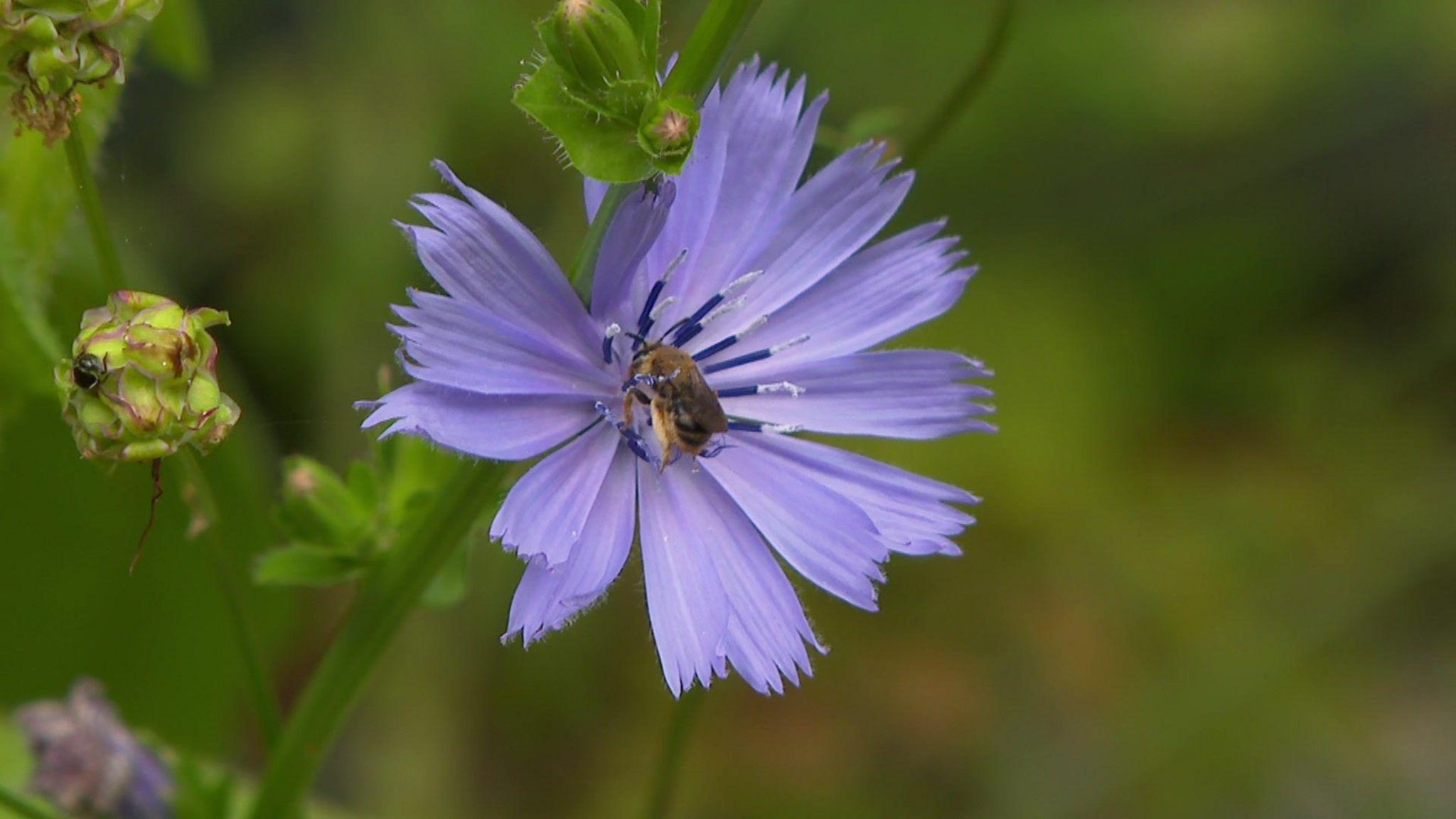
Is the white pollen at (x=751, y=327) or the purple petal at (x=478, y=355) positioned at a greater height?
the white pollen at (x=751, y=327)

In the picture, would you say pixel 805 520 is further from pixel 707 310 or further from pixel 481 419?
pixel 481 419

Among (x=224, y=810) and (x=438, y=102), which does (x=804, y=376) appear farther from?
(x=438, y=102)

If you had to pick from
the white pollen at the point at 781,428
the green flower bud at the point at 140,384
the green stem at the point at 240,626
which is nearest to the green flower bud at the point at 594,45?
the green flower bud at the point at 140,384

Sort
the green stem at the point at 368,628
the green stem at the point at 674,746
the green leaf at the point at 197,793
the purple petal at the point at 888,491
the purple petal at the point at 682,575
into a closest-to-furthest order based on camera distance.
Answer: the purple petal at the point at 682,575 → the green stem at the point at 368,628 → the purple petal at the point at 888,491 → the green leaf at the point at 197,793 → the green stem at the point at 674,746

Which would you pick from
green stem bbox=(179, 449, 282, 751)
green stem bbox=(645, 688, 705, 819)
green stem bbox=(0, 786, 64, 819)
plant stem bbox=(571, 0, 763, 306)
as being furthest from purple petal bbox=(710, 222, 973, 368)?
green stem bbox=(0, 786, 64, 819)

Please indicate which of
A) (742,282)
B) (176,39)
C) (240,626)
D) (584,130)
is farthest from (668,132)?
→ (176,39)

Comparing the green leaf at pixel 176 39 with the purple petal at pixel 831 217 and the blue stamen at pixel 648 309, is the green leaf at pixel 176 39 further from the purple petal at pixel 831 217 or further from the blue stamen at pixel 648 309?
the purple petal at pixel 831 217

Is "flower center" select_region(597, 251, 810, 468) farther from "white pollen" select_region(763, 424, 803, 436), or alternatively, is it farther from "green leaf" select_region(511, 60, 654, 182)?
"green leaf" select_region(511, 60, 654, 182)
